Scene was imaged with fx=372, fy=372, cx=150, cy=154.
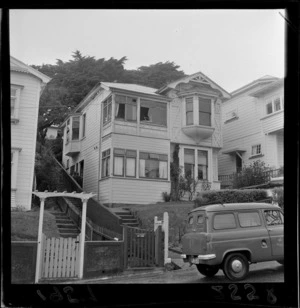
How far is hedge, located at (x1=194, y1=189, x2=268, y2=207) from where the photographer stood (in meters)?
3.64

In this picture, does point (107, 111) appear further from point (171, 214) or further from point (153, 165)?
point (171, 214)

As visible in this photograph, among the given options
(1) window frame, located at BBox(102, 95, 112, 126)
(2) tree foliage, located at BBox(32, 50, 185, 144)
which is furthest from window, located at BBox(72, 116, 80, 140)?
(1) window frame, located at BBox(102, 95, 112, 126)

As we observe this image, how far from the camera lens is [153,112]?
161 inches

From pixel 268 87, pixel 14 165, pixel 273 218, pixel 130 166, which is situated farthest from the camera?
pixel 130 166

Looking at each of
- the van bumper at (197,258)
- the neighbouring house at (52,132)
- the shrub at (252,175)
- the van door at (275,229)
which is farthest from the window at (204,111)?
the neighbouring house at (52,132)

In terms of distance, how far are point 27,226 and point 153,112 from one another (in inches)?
69.3

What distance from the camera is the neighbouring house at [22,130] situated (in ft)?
10.9

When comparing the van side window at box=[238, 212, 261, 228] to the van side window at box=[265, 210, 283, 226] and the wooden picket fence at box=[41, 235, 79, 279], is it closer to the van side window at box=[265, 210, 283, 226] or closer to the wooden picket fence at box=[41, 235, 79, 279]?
the van side window at box=[265, 210, 283, 226]

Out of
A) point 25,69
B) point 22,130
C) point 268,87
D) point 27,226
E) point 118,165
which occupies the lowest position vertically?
point 27,226

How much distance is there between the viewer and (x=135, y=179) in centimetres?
391

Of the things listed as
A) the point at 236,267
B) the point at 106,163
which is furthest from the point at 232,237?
the point at 106,163
